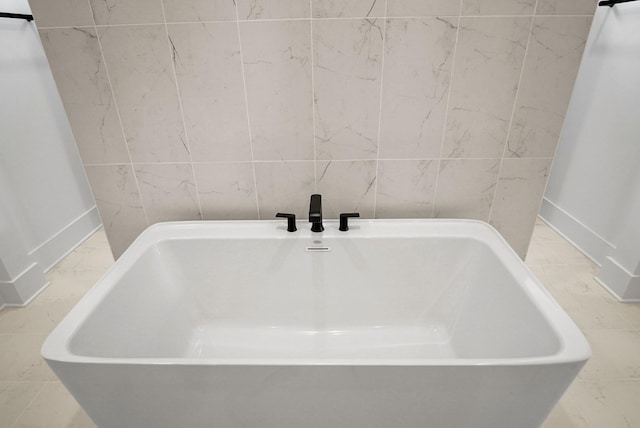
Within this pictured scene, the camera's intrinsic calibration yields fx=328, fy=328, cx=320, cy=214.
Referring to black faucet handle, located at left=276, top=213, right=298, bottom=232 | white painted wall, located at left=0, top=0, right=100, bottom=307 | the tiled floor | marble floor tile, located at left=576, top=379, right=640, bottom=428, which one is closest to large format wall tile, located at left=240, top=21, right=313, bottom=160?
black faucet handle, located at left=276, top=213, right=298, bottom=232

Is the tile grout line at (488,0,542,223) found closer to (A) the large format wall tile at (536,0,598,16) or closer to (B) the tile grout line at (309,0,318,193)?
(A) the large format wall tile at (536,0,598,16)

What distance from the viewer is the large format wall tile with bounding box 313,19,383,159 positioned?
111 cm

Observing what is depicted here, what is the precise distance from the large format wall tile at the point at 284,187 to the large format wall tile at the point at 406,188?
296mm

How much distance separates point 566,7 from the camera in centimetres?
106

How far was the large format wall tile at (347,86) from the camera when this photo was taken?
3.64ft

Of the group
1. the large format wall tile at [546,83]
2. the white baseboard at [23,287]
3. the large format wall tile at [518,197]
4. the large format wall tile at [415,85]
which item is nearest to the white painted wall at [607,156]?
the large format wall tile at [518,197]

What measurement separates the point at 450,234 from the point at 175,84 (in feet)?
3.90

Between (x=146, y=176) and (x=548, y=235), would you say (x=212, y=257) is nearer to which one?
(x=146, y=176)

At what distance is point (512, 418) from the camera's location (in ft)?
2.80

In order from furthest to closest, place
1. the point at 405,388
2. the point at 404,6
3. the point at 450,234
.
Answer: the point at 450,234 → the point at 404,6 → the point at 405,388

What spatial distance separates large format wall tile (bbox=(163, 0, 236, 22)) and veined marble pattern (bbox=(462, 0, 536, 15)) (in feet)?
2.53

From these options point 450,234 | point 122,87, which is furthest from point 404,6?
point 122,87

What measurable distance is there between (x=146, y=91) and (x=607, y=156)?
257cm

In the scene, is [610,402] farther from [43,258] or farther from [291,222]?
[43,258]
